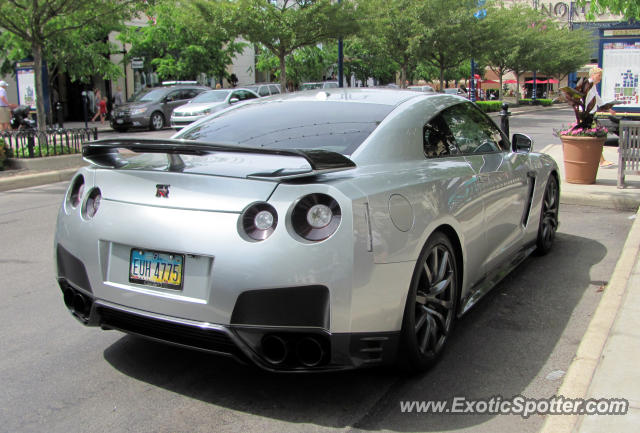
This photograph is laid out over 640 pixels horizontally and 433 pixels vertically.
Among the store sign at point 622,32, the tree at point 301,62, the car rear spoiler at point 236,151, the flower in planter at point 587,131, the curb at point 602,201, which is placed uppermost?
the tree at point 301,62

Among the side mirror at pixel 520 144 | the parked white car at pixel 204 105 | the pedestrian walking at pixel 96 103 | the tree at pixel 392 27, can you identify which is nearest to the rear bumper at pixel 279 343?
the side mirror at pixel 520 144

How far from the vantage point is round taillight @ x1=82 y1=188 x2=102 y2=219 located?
342cm

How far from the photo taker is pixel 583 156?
32.9ft

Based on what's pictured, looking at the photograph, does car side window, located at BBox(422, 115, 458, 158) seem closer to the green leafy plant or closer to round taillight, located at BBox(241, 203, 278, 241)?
round taillight, located at BBox(241, 203, 278, 241)

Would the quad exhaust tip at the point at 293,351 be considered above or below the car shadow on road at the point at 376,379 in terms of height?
above

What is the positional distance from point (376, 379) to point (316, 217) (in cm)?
113

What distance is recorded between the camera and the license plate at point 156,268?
121 inches

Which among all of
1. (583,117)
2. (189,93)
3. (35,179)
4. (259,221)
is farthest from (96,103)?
(259,221)

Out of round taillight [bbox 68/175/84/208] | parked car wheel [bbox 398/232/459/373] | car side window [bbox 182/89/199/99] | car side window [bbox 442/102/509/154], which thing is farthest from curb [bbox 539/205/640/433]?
car side window [bbox 182/89/199/99]

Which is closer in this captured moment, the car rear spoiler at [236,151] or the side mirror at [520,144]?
the car rear spoiler at [236,151]

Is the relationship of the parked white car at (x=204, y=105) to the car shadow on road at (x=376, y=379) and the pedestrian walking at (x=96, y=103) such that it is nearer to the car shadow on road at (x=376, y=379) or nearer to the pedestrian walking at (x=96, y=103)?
the pedestrian walking at (x=96, y=103)

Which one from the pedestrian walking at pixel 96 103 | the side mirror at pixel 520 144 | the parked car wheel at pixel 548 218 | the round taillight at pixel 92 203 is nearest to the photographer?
the round taillight at pixel 92 203

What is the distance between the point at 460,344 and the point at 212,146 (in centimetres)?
207

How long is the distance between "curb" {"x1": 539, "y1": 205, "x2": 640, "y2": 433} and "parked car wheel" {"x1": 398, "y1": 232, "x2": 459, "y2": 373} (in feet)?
2.29
